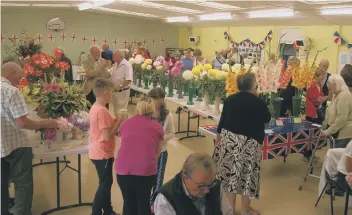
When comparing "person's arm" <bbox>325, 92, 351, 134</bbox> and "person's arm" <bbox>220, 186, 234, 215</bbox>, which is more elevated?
"person's arm" <bbox>325, 92, 351, 134</bbox>

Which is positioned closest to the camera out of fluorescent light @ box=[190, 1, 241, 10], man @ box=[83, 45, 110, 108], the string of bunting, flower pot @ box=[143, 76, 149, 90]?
man @ box=[83, 45, 110, 108]

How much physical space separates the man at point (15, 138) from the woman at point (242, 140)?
60.1 inches

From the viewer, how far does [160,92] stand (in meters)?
3.27

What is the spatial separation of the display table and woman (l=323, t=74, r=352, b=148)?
385 mm

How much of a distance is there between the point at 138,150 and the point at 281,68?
239cm

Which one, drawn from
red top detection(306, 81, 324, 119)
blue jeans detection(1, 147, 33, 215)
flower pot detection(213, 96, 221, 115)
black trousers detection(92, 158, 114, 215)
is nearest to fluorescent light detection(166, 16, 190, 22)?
flower pot detection(213, 96, 221, 115)

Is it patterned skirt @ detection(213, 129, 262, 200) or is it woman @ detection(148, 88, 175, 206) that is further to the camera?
patterned skirt @ detection(213, 129, 262, 200)

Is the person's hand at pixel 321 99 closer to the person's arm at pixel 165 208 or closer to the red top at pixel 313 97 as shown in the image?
the red top at pixel 313 97

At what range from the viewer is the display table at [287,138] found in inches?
168

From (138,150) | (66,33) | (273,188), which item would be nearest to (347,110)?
(273,188)

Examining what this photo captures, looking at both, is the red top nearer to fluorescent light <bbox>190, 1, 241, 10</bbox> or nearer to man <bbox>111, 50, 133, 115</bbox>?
man <bbox>111, 50, 133, 115</bbox>

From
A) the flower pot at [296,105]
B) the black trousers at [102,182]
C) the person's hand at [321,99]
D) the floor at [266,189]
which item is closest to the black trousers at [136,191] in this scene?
the black trousers at [102,182]

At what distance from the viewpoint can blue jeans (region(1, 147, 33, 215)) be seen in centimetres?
304

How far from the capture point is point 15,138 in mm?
2988
